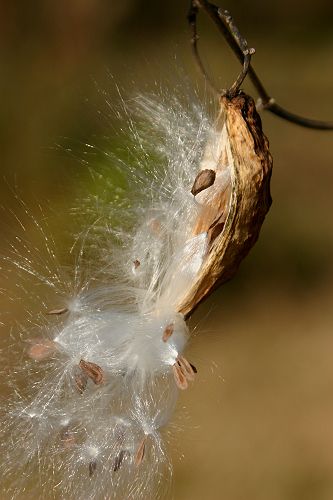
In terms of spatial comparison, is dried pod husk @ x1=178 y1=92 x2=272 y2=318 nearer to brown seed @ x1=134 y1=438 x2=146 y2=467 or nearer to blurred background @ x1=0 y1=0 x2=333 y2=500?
brown seed @ x1=134 y1=438 x2=146 y2=467

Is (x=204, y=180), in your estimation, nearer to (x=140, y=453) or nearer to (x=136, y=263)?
(x=136, y=263)

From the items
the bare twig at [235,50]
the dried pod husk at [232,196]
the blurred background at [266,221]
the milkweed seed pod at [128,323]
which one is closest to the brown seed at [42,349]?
the milkweed seed pod at [128,323]

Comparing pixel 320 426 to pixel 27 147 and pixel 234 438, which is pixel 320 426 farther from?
pixel 27 147

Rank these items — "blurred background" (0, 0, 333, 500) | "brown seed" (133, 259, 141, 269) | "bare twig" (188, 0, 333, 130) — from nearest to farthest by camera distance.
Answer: "bare twig" (188, 0, 333, 130) → "brown seed" (133, 259, 141, 269) → "blurred background" (0, 0, 333, 500)

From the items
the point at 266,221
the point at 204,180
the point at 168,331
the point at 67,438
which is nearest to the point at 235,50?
the point at 204,180

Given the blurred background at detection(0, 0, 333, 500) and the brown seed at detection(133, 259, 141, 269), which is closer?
the brown seed at detection(133, 259, 141, 269)

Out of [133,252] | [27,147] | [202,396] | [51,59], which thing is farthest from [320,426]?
[133,252]

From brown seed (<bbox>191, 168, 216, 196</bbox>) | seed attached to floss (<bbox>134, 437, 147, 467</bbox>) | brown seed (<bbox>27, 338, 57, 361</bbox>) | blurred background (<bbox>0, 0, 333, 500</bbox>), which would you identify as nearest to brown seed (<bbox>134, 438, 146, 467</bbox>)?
seed attached to floss (<bbox>134, 437, 147, 467</bbox>)
